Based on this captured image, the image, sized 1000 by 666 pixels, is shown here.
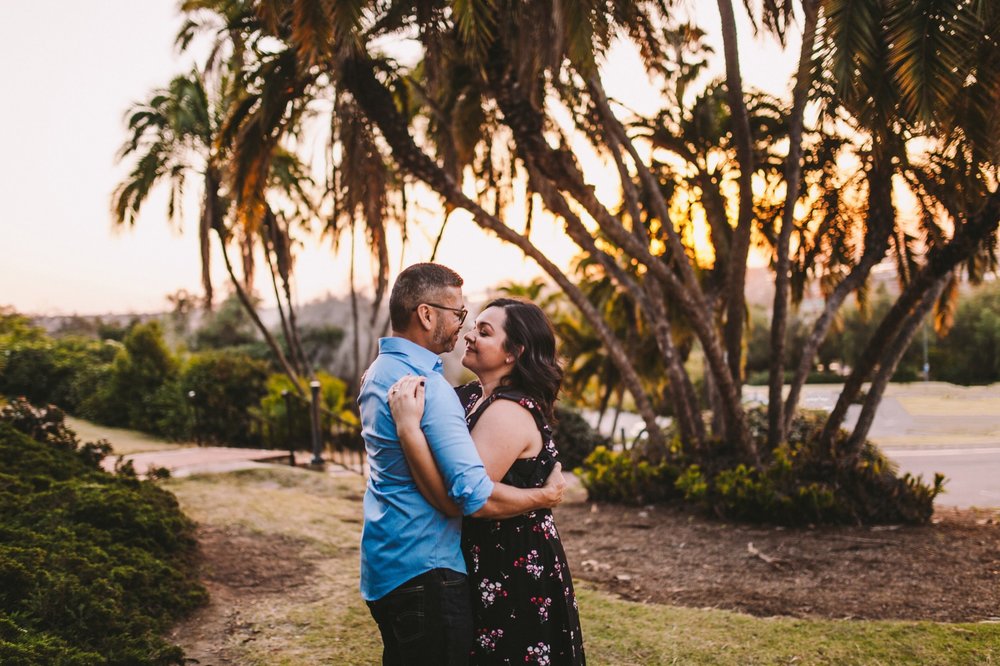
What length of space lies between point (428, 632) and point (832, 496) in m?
7.35

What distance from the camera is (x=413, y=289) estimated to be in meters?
2.60

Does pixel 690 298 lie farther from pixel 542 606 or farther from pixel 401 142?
pixel 542 606

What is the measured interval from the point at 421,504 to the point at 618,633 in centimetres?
310

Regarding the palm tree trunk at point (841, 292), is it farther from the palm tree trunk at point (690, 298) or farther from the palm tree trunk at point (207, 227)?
the palm tree trunk at point (207, 227)

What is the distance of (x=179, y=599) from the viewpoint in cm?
496

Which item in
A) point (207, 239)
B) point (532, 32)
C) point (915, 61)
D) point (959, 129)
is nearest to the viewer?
point (915, 61)

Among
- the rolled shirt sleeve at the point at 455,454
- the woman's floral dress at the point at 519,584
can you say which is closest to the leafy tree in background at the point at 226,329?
the woman's floral dress at the point at 519,584

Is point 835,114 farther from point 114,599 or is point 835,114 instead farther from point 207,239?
point 207,239

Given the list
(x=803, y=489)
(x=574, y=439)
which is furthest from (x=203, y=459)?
(x=574, y=439)

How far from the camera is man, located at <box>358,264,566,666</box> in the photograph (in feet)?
7.70

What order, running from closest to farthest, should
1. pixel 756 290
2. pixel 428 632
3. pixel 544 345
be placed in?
pixel 428 632 → pixel 544 345 → pixel 756 290

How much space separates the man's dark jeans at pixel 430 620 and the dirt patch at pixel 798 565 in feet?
13.2

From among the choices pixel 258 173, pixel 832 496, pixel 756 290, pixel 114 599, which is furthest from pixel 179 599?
pixel 756 290

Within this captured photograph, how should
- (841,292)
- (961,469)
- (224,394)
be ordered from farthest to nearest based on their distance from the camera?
(224,394) < (961,469) < (841,292)
